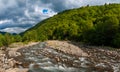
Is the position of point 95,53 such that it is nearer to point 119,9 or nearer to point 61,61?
point 61,61

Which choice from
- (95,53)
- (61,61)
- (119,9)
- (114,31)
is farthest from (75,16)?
(61,61)

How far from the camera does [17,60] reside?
56719mm

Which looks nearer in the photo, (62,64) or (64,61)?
(62,64)

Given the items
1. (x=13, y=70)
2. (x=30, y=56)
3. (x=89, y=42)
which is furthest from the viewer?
(x=89, y=42)

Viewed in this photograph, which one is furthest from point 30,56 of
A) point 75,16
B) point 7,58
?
point 75,16

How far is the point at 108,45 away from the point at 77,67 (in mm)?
35435

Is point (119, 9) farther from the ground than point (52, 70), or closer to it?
farther from the ground

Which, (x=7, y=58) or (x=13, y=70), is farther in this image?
(x=7, y=58)

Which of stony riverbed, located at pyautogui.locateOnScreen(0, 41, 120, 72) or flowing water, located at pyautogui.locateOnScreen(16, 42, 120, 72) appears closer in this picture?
flowing water, located at pyautogui.locateOnScreen(16, 42, 120, 72)

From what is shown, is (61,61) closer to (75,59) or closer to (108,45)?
(75,59)

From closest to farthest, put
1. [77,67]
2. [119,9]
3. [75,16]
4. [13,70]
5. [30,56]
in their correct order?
[13,70] < [77,67] < [30,56] < [119,9] < [75,16]

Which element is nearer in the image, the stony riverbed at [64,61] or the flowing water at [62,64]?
the flowing water at [62,64]

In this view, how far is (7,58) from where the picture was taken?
59719 mm

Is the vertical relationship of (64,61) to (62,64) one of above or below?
above
